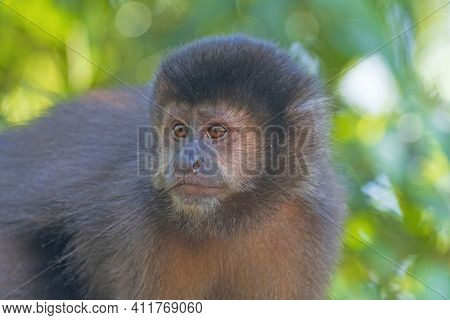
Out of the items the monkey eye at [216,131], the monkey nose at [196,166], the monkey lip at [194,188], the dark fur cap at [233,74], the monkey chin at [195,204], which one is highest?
the dark fur cap at [233,74]

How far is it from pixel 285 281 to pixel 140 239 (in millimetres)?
825

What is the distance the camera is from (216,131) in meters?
4.95

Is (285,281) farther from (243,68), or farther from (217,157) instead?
(243,68)

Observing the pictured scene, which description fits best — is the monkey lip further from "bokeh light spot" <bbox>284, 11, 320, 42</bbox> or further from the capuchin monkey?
"bokeh light spot" <bbox>284, 11, 320, 42</bbox>

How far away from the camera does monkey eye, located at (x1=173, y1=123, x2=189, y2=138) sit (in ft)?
16.2

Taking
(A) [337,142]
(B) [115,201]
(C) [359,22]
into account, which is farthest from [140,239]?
(C) [359,22]

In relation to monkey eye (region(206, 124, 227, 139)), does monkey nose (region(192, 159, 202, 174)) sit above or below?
below

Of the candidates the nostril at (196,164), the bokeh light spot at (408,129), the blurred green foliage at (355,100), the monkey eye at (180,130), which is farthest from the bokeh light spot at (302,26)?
the nostril at (196,164)

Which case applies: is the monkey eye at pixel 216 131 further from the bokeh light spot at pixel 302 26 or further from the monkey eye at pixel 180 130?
the bokeh light spot at pixel 302 26

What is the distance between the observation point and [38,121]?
596 cm

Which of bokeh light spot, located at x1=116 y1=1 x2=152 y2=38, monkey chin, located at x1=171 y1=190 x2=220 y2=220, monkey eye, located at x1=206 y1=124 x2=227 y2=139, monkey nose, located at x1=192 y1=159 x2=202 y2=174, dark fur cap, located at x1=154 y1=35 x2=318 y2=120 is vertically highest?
bokeh light spot, located at x1=116 y1=1 x2=152 y2=38

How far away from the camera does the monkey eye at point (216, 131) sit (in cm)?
493

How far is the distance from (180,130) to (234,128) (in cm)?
29

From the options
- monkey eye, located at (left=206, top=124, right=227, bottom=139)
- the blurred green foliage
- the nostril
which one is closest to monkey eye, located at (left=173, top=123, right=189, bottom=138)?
monkey eye, located at (left=206, top=124, right=227, bottom=139)
